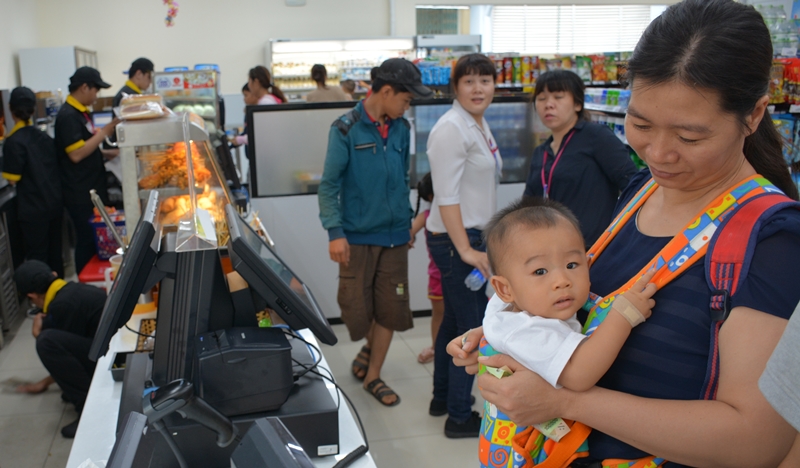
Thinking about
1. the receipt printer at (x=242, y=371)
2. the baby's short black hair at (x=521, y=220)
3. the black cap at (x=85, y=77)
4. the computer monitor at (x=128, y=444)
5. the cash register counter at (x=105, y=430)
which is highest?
the black cap at (x=85, y=77)

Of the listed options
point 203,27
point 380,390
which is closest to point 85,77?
point 380,390

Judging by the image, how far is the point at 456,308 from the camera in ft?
9.34

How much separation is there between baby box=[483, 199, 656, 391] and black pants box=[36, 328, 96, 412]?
2637 millimetres

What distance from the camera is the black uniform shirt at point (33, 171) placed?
16.1 feet

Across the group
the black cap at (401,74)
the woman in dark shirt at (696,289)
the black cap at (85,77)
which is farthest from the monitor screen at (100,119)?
the woman in dark shirt at (696,289)

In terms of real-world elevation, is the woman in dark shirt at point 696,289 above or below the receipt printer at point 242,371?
above

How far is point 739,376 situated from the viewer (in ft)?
2.72

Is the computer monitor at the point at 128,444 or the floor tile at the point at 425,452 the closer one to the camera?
the computer monitor at the point at 128,444

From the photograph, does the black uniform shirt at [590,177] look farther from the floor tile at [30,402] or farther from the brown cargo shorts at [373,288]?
the floor tile at [30,402]

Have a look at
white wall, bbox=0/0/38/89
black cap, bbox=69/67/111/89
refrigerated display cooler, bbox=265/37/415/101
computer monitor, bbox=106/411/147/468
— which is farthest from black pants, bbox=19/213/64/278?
refrigerated display cooler, bbox=265/37/415/101

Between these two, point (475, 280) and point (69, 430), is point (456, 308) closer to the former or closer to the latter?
point (475, 280)

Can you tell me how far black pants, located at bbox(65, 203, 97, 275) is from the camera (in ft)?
17.1

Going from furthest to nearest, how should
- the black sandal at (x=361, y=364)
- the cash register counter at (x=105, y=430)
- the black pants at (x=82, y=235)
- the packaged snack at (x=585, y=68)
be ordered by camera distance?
the packaged snack at (x=585, y=68)
the black pants at (x=82, y=235)
the black sandal at (x=361, y=364)
the cash register counter at (x=105, y=430)

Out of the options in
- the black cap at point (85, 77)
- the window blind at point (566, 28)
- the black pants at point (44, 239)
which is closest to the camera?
the black pants at point (44, 239)
